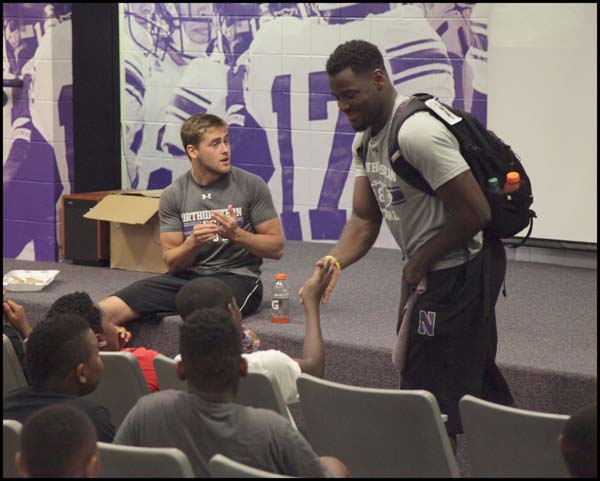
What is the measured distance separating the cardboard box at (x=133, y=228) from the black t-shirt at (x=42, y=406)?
9.15 feet

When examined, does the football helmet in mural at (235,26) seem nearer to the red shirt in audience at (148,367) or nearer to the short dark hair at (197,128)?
the short dark hair at (197,128)

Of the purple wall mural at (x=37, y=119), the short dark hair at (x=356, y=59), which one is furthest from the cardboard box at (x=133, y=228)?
the short dark hair at (x=356, y=59)

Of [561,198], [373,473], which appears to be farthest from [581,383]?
[561,198]

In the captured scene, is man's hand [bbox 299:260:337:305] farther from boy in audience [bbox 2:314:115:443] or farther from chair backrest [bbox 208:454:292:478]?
chair backrest [bbox 208:454:292:478]

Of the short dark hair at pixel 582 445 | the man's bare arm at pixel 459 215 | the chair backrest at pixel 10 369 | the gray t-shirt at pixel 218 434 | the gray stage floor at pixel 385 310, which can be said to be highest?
the man's bare arm at pixel 459 215

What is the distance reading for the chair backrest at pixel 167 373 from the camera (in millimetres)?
3003

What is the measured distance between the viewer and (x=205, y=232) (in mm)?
4500

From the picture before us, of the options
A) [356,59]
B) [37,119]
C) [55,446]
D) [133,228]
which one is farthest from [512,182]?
[37,119]

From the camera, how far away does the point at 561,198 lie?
→ 238 inches

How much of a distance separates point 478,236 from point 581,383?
97 centimetres

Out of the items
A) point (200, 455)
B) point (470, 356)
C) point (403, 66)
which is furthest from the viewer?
point (403, 66)

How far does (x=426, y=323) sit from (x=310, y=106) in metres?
3.67

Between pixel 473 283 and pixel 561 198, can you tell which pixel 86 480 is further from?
→ pixel 561 198

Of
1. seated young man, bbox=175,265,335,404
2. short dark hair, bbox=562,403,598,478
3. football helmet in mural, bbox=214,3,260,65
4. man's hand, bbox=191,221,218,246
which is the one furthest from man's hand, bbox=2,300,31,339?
football helmet in mural, bbox=214,3,260,65
